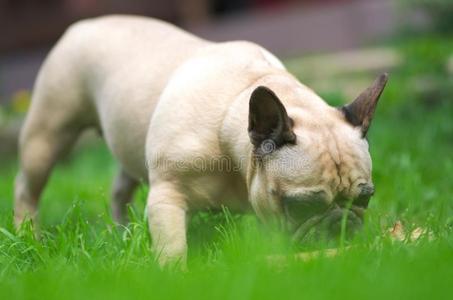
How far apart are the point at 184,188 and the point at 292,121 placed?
2.06ft

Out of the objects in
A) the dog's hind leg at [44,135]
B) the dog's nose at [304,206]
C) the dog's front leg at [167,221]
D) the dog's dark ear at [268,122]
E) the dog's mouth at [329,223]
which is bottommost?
the dog's hind leg at [44,135]

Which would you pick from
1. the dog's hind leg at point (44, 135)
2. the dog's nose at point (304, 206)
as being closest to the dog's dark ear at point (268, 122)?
the dog's nose at point (304, 206)

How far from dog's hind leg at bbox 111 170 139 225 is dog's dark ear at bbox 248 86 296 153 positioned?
1960 mm

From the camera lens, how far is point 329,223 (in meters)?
3.11

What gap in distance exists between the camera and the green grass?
254 cm

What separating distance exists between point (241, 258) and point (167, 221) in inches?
20.6

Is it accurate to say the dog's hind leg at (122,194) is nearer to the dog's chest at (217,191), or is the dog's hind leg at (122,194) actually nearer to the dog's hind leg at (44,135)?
the dog's hind leg at (44,135)

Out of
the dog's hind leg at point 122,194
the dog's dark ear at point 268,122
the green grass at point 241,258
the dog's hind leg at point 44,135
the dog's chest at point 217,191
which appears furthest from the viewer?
the dog's hind leg at point 122,194

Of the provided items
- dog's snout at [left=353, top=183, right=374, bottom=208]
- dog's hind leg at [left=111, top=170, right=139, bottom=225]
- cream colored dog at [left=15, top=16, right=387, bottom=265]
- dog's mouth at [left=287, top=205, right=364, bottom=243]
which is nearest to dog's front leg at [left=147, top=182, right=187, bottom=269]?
cream colored dog at [left=15, top=16, right=387, bottom=265]

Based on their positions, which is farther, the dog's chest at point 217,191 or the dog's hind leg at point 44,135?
the dog's hind leg at point 44,135

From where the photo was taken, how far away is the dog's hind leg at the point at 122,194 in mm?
4988

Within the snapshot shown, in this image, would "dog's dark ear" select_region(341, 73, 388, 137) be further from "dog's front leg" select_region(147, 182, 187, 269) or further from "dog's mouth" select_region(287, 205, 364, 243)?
"dog's front leg" select_region(147, 182, 187, 269)

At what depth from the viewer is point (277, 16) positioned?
11.9 m

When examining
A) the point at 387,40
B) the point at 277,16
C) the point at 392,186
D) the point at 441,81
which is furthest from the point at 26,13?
the point at 392,186
